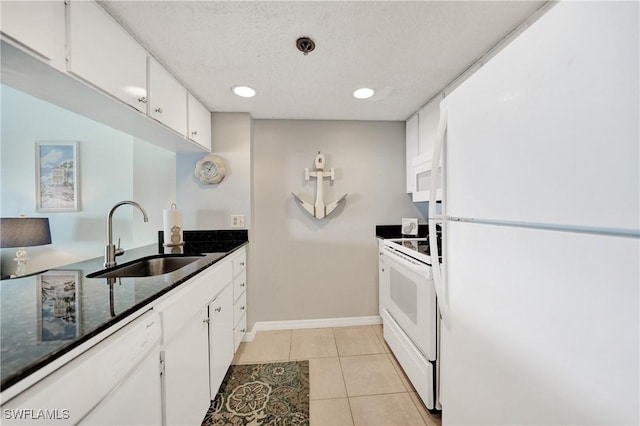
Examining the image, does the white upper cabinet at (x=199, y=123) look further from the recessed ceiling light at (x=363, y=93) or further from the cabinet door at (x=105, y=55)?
the recessed ceiling light at (x=363, y=93)

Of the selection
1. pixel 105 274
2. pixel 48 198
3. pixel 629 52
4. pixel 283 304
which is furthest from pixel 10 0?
pixel 283 304

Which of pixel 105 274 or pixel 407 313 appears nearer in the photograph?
pixel 105 274

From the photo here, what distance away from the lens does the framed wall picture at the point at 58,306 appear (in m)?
0.60

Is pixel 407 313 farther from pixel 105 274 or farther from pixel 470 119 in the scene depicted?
pixel 105 274

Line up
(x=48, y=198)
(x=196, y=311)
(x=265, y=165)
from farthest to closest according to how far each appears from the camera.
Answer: (x=265, y=165), (x=48, y=198), (x=196, y=311)

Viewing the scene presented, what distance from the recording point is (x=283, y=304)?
8.28 ft

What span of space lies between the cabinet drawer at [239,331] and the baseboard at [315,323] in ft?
0.70

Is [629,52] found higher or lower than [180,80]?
lower

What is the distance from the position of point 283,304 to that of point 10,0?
2.47 m

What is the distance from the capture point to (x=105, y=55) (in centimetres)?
107

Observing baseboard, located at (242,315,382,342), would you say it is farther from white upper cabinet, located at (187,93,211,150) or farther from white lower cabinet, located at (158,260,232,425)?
white upper cabinet, located at (187,93,211,150)

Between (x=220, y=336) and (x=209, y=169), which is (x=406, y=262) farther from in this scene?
(x=209, y=169)

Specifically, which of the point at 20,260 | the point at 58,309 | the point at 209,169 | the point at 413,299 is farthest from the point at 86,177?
the point at 413,299

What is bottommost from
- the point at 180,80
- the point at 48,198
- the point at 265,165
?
the point at 48,198
